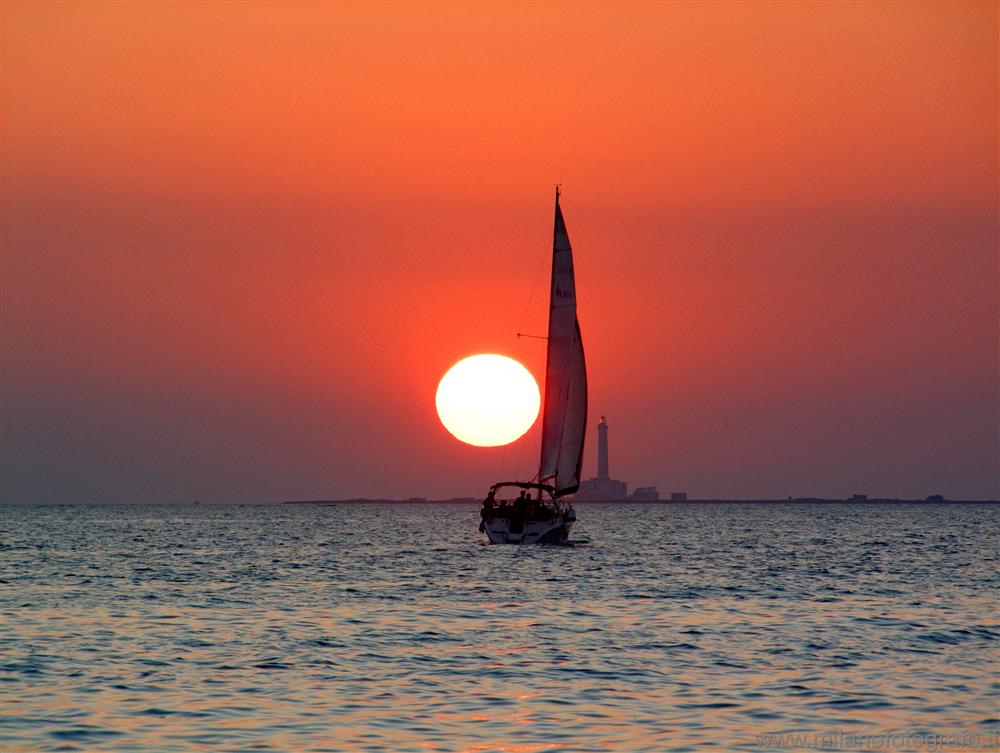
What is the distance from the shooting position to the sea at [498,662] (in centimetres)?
2383

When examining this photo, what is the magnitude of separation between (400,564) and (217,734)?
52.7m

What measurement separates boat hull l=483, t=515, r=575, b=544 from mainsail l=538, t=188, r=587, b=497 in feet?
7.41

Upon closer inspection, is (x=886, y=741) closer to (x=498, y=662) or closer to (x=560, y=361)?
(x=498, y=662)

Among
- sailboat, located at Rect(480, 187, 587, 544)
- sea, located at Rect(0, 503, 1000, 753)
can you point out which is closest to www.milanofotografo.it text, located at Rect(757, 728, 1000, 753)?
sea, located at Rect(0, 503, 1000, 753)

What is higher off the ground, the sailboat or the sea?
the sailboat

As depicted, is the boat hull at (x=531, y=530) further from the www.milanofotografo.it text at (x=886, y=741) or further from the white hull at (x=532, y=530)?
the www.milanofotografo.it text at (x=886, y=741)

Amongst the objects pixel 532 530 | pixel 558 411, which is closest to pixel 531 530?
pixel 532 530

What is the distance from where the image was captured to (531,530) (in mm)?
90188

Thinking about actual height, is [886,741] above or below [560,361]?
below

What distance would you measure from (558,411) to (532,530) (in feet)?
25.5

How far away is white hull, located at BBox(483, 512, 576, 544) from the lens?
3546 inches

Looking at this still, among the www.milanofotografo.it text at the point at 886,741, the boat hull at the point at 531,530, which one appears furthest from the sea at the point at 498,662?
the boat hull at the point at 531,530

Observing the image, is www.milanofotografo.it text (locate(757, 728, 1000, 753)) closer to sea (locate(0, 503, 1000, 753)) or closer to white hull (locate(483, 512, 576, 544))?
sea (locate(0, 503, 1000, 753))

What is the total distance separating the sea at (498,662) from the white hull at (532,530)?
909 inches
